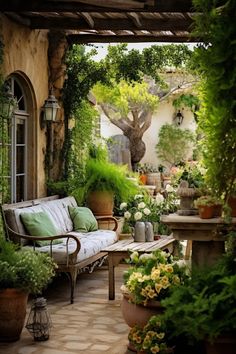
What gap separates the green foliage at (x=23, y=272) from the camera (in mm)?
5262

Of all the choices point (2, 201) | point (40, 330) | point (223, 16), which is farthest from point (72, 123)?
point (223, 16)

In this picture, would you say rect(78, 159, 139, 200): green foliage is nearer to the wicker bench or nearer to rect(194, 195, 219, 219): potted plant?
the wicker bench

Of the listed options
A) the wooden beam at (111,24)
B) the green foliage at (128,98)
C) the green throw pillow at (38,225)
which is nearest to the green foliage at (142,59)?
the wooden beam at (111,24)

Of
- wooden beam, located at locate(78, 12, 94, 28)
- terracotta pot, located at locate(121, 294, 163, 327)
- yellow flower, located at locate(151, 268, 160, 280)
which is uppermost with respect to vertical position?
wooden beam, located at locate(78, 12, 94, 28)

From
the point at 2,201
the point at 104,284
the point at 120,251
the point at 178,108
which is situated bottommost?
the point at 104,284

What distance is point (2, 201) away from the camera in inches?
291

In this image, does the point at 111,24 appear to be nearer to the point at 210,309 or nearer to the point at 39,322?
the point at 39,322

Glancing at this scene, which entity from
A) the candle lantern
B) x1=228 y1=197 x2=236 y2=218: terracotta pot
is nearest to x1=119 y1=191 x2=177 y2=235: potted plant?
the candle lantern

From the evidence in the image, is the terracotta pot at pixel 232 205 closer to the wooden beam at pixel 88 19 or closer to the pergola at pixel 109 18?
the pergola at pixel 109 18

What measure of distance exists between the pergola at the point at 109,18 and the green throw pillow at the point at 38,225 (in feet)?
7.42

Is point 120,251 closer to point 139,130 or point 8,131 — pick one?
point 8,131

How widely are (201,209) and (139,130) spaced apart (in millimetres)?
13383

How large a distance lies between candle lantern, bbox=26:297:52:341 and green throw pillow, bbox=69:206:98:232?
9.86 ft

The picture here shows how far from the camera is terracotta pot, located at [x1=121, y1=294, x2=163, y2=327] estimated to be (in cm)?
461
